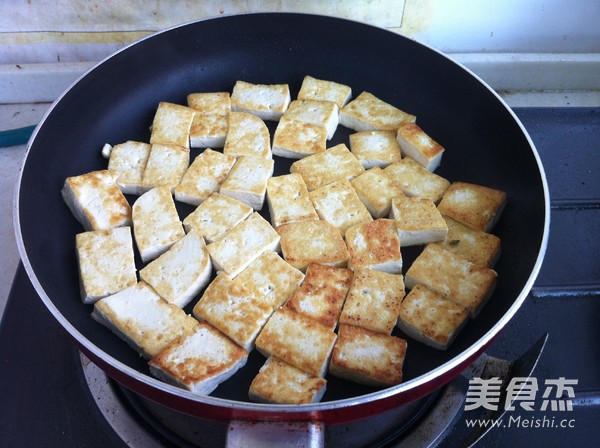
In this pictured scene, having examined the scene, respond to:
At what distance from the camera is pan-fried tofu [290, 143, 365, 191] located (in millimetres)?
1463

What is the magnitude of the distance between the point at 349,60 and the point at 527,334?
3.14 feet

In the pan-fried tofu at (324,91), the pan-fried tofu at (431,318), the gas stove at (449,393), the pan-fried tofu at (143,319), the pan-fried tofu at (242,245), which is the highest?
the pan-fried tofu at (324,91)

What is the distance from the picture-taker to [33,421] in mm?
1207

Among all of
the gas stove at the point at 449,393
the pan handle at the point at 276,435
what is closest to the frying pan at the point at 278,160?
the pan handle at the point at 276,435

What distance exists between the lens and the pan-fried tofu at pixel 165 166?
143cm

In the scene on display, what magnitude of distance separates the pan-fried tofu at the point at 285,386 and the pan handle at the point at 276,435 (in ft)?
0.36

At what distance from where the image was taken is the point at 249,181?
1.42 metres

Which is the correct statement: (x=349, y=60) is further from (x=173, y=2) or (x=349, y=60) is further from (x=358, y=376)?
(x=358, y=376)

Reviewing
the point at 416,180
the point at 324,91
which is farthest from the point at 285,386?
the point at 324,91

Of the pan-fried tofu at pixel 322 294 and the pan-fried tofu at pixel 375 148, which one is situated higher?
the pan-fried tofu at pixel 375 148

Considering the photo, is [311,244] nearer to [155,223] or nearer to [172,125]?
[155,223]

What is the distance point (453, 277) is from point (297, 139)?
0.58 metres

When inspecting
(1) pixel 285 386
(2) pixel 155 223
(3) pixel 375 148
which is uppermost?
(3) pixel 375 148

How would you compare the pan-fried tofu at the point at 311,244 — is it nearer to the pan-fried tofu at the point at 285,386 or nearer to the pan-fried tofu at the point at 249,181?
the pan-fried tofu at the point at 249,181
